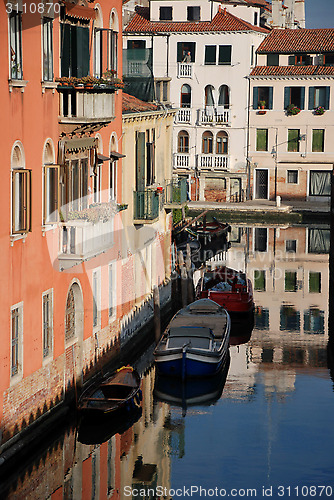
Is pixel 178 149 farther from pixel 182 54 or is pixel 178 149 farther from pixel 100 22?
pixel 100 22

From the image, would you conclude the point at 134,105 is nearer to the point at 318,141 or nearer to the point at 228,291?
the point at 228,291

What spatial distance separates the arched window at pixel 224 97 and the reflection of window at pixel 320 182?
6.46 meters

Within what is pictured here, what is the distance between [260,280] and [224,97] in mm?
21970

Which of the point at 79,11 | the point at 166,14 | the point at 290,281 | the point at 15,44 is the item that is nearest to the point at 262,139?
the point at 166,14

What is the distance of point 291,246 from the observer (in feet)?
150

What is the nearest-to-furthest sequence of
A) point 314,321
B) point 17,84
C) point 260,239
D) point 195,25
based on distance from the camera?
point 17,84
point 314,321
point 260,239
point 195,25

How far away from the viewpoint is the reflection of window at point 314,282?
35.9 m

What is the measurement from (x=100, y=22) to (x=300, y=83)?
117 ft

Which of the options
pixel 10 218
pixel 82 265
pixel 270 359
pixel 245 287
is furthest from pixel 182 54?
pixel 10 218

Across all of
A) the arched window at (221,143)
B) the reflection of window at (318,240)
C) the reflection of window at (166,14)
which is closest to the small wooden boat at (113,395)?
the reflection of window at (318,240)

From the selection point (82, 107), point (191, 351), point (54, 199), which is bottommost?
point (191, 351)

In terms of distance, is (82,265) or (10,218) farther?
(82,265)

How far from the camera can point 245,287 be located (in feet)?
105

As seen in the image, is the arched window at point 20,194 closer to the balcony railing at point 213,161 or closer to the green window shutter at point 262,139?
the balcony railing at point 213,161
